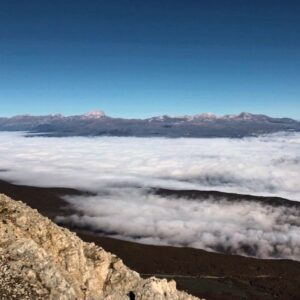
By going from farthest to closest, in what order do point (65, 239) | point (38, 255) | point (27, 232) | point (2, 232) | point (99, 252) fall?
point (99, 252) → point (65, 239) → point (27, 232) → point (2, 232) → point (38, 255)

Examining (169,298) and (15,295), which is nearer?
(15,295)

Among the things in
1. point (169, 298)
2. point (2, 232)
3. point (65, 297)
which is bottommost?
point (169, 298)

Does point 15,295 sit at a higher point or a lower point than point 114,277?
higher

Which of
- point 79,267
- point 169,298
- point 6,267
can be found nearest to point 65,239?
point 79,267

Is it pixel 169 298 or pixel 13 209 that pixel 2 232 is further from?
pixel 169 298

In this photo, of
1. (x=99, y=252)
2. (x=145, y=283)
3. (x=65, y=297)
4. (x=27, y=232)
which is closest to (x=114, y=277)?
(x=99, y=252)

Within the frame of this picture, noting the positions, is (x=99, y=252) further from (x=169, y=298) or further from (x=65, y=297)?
(x=65, y=297)

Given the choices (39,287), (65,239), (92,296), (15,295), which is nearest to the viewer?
(15,295)
